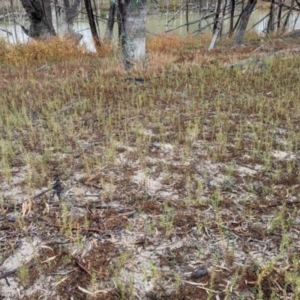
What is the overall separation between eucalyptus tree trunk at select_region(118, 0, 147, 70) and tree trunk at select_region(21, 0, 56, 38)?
183 inches

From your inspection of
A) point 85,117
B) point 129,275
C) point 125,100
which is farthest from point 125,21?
point 129,275

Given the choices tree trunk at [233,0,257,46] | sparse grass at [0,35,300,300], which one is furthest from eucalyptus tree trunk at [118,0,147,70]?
tree trunk at [233,0,257,46]

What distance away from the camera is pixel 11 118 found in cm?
504

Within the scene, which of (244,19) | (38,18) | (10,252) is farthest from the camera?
(38,18)

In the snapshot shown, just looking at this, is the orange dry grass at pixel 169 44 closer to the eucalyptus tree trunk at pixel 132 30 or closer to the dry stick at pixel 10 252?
the eucalyptus tree trunk at pixel 132 30

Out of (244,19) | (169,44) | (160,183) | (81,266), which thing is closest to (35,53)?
(169,44)

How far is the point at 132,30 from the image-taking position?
831 cm

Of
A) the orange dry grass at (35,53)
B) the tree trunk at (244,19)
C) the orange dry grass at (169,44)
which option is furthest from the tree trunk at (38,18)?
the tree trunk at (244,19)

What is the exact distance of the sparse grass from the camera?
2.29 metres

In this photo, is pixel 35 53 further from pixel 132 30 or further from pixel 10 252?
pixel 10 252

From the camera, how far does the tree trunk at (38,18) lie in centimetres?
1177

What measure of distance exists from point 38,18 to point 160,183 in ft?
34.3

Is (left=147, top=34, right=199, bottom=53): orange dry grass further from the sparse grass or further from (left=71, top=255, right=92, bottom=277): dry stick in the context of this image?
(left=71, top=255, right=92, bottom=277): dry stick

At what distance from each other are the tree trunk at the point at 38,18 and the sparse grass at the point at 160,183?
20.3ft
